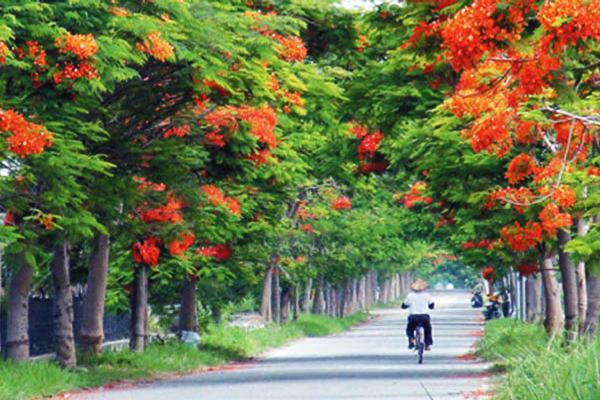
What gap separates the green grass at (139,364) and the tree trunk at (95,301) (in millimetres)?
371

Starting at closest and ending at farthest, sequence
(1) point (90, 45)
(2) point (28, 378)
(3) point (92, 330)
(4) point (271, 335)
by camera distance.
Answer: (1) point (90, 45), (2) point (28, 378), (3) point (92, 330), (4) point (271, 335)

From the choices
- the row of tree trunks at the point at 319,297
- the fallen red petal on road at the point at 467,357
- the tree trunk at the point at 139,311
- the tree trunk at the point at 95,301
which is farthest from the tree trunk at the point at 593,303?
the row of tree trunks at the point at 319,297

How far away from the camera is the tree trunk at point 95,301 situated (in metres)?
24.5

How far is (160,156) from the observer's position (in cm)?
2138

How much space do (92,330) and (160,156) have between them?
16.1 ft

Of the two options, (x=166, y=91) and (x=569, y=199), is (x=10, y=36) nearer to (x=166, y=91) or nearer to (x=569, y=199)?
(x=166, y=91)

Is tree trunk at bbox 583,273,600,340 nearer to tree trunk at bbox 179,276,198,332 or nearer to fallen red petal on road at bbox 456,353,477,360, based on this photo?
fallen red petal on road at bbox 456,353,477,360

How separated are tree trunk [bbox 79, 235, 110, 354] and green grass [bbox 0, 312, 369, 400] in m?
0.37

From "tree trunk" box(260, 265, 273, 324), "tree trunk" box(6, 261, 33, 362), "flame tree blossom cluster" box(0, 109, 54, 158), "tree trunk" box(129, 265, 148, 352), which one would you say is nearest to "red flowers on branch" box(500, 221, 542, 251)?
"tree trunk" box(6, 261, 33, 362)

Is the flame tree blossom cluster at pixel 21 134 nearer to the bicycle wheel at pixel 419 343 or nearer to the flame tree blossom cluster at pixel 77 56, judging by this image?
the flame tree blossom cluster at pixel 77 56

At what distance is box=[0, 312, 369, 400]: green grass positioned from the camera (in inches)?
727

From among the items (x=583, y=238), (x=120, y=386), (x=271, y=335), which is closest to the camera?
(x=583, y=238)

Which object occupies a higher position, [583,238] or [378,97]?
[378,97]

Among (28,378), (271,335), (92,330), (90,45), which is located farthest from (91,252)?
(271,335)
